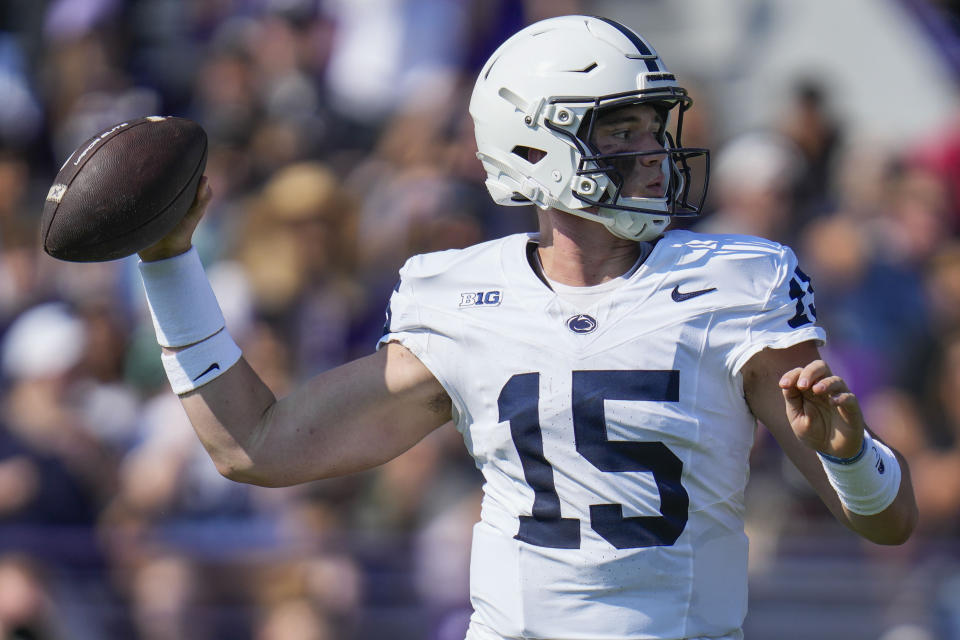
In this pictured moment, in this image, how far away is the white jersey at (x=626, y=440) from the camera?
104 inches

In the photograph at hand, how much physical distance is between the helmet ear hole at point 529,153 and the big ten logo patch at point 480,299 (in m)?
0.30

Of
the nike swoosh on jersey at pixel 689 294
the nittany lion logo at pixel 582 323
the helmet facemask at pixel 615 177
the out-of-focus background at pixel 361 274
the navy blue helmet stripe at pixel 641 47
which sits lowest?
the out-of-focus background at pixel 361 274

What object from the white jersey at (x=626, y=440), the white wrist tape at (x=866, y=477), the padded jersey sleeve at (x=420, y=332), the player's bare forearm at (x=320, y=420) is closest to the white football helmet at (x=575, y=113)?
the white jersey at (x=626, y=440)

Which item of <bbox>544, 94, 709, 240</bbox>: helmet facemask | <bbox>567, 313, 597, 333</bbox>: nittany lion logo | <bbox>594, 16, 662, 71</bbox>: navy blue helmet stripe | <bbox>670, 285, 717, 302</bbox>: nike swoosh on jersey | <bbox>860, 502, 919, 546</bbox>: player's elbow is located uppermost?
<bbox>594, 16, 662, 71</bbox>: navy blue helmet stripe

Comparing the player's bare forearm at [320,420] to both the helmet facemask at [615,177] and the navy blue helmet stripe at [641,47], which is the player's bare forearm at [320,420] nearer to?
the helmet facemask at [615,177]

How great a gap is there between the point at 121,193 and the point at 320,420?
0.62m

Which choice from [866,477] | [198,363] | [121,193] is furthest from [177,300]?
[866,477]

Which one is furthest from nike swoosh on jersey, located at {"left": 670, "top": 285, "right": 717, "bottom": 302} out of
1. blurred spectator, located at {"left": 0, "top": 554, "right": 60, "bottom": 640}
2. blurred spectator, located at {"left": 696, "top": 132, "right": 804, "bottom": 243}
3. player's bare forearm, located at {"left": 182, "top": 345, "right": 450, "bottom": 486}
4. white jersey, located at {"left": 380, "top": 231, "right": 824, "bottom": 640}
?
blurred spectator, located at {"left": 0, "top": 554, "right": 60, "bottom": 640}

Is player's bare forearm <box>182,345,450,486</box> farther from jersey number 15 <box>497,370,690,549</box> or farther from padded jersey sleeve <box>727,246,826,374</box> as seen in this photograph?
padded jersey sleeve <box>727,246,826,374</box>

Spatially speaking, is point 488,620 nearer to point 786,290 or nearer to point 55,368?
point 786,290

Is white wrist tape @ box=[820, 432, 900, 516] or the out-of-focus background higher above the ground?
white wrist tape @ box=[820, 432, 900, 516]

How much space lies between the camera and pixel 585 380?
267 cm

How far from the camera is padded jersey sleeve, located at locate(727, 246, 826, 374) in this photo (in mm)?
2668

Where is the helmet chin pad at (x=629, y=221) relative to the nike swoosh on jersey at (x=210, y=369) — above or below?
above
